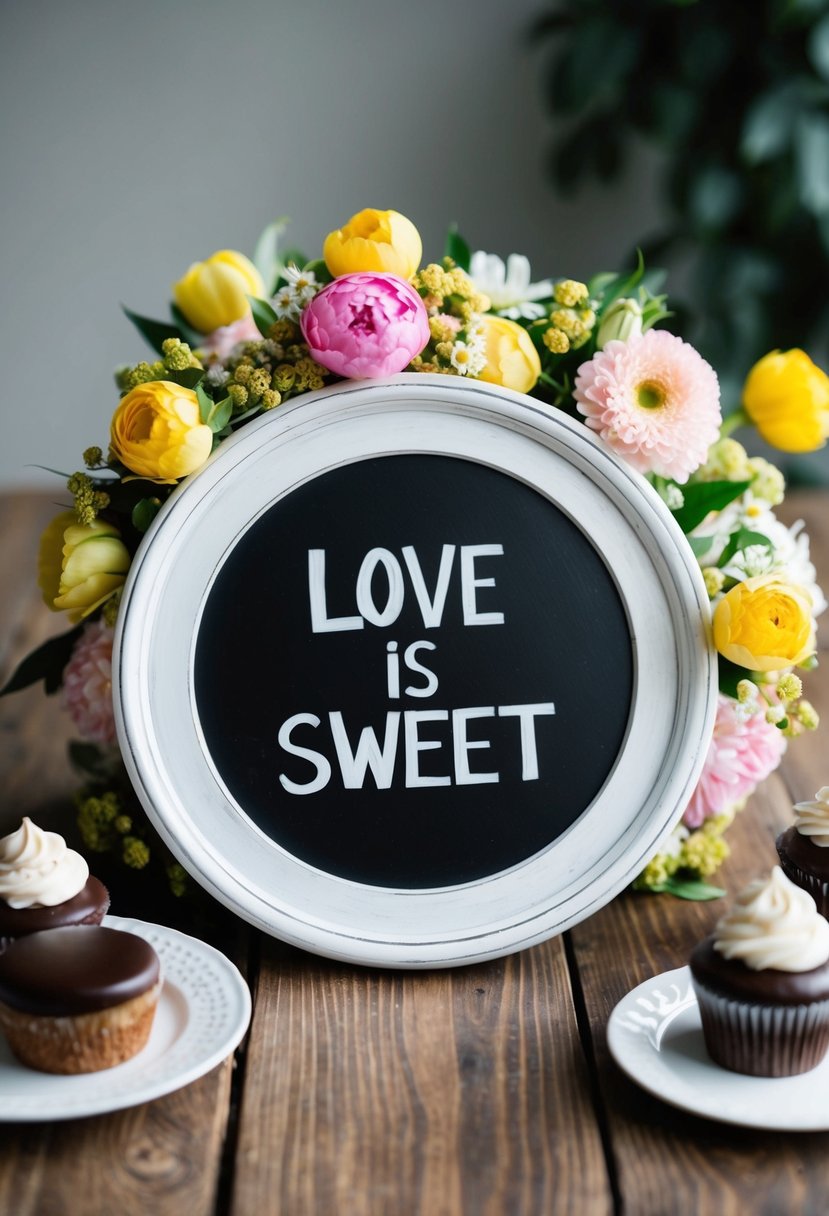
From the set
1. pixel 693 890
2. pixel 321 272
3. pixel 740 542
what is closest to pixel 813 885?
pixel 693 890

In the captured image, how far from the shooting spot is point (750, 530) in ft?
3.84

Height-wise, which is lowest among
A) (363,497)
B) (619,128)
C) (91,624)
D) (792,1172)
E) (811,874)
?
(792,1172)

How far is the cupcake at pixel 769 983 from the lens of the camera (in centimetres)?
81

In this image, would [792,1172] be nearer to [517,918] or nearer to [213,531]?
[517,918]

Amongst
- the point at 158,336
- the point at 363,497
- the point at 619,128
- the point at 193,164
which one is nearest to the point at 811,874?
the point at 363,497

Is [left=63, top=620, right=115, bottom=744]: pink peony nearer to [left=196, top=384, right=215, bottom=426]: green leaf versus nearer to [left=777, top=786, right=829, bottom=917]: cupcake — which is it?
[left=196, top=384, right=215, bottom=426]: green leaf

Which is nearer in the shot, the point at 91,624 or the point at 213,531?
the point at 213,531

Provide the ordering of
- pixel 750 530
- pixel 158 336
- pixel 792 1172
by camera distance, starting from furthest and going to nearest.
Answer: pixel 158 336 < pixel 750 530 < pixel 792 1172

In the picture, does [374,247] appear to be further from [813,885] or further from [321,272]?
[813,885]

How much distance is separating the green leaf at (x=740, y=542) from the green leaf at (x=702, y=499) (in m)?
0.03

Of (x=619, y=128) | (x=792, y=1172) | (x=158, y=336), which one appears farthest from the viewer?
(x=619, y=128)

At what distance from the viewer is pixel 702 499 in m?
1.11

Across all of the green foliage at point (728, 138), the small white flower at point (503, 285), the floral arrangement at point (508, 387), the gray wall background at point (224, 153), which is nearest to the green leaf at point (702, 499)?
the floral arrangement at point (508, 387)

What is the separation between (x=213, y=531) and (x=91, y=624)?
25 centimetres
